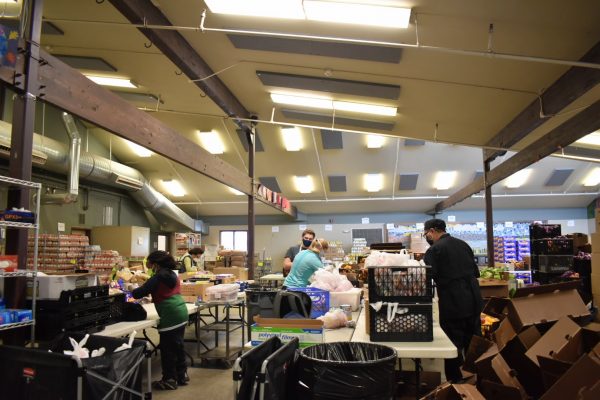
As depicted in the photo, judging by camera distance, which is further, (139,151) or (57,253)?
(139,151)

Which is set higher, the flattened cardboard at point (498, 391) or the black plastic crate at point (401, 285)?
the black plastic crate at point (401, 285)

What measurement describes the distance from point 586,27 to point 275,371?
12.3 ft

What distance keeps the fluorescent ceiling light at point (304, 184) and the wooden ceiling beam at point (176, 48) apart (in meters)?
4.73

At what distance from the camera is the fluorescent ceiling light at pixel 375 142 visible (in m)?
10.6

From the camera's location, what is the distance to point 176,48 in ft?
17.7

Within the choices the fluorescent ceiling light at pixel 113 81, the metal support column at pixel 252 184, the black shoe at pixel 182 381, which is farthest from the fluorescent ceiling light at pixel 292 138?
the black shoe at pixel 182 381

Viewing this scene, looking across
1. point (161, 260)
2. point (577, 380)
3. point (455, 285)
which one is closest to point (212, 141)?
point (161, 260)

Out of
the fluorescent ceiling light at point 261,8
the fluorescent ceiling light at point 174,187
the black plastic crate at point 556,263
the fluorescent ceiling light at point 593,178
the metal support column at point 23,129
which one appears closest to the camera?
the metal support column at point 23,129

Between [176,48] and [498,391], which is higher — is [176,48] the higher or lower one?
the higher one

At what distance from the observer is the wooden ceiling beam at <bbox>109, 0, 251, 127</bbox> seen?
14.5 feet

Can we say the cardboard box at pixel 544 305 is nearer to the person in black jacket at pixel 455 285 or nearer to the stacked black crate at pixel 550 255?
the person in black jacket at pixel 455 285

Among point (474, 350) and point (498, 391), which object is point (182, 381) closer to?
point (474, 350)

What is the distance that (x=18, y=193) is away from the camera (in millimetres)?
2941

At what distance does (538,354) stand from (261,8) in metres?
3.51
